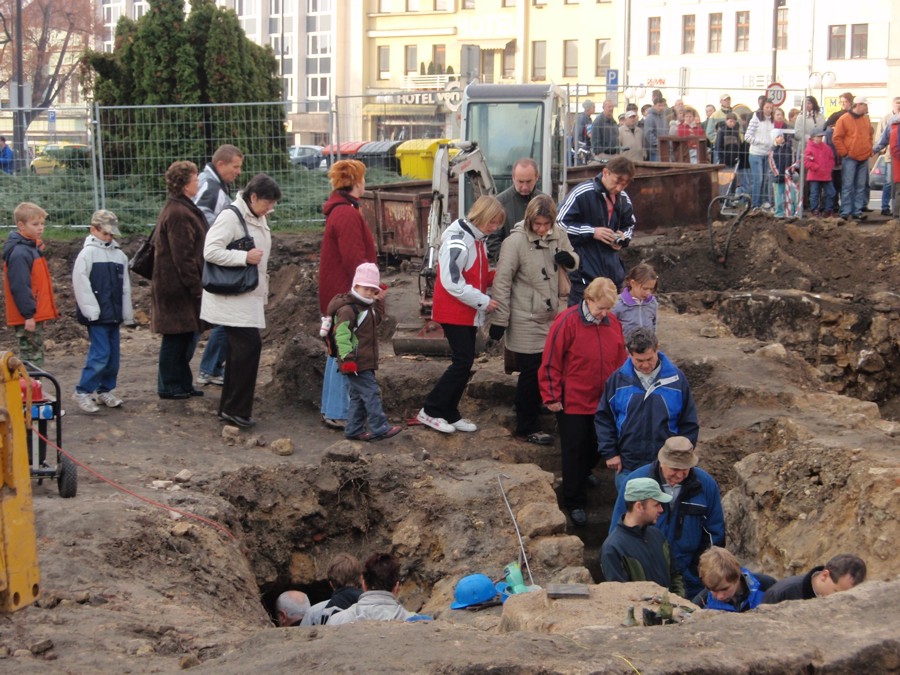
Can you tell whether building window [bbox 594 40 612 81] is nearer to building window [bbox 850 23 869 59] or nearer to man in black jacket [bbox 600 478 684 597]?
building window [bbox 850 23 869 59]

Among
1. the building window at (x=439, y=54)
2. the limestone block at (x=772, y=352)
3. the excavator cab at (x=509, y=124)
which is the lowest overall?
the limestone block at (x=772, y=352)

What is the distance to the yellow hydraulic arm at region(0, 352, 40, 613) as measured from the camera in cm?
516

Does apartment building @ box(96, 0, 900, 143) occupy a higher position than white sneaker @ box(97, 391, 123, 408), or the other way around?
apartment building @ box(96, 0, 900, 143)

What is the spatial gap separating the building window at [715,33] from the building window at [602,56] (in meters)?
5.56

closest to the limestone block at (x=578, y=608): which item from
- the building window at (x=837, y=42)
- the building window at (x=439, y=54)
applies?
the building window at (x=837, y=42)

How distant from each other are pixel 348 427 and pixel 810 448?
3376 millimetres

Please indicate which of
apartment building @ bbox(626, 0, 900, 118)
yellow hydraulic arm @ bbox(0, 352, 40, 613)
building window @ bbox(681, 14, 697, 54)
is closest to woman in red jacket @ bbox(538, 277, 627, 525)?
yellow hydraulic arm @ bbox(0, 352, 40, 613)

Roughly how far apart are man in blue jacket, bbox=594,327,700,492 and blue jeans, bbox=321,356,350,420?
8.23 feet

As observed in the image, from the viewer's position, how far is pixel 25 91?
73.5 ft

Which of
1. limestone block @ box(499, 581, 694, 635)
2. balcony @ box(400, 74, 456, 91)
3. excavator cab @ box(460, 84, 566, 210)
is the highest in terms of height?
balcony @ box(400, 74, 456, 91)

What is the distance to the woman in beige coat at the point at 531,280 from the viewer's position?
861 cm

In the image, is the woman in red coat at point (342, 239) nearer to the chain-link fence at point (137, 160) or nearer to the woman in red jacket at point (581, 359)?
the woman in red jacket at point (581, 359)

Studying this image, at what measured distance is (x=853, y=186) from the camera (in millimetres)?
17562

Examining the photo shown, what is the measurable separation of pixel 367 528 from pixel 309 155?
67.1 ft
